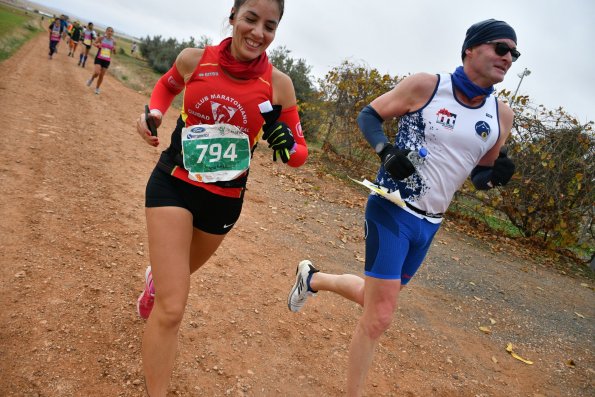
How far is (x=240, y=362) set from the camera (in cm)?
286

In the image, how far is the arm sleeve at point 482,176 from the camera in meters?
2.94

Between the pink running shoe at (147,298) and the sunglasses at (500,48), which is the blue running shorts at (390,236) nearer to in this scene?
the sunglasses at (500,48)

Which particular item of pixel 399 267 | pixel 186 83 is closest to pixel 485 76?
pixel 399 267

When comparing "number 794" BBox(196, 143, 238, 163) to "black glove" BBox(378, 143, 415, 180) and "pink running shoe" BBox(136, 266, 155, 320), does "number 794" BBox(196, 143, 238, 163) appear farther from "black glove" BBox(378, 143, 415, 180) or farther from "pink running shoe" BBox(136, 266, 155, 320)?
"pink running shoe" BBox(136, 266, 155, 320)

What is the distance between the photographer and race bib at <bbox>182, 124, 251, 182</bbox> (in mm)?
2229

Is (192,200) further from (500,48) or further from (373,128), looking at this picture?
(500,48)

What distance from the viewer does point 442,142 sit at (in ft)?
8.20

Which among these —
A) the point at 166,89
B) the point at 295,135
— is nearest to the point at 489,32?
the point at 295,135

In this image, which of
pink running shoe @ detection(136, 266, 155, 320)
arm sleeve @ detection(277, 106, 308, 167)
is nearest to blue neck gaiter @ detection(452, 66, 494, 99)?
arm sleeve @ detection(277, 106, 308, 167)

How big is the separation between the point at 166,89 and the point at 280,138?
88 centimetres

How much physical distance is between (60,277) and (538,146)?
316 inches

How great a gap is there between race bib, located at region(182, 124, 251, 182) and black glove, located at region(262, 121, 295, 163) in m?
0.15

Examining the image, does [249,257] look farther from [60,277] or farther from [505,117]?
[505,117]

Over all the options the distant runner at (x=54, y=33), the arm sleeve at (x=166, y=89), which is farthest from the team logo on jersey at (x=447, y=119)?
the distant runner at (x=54, y=33)
